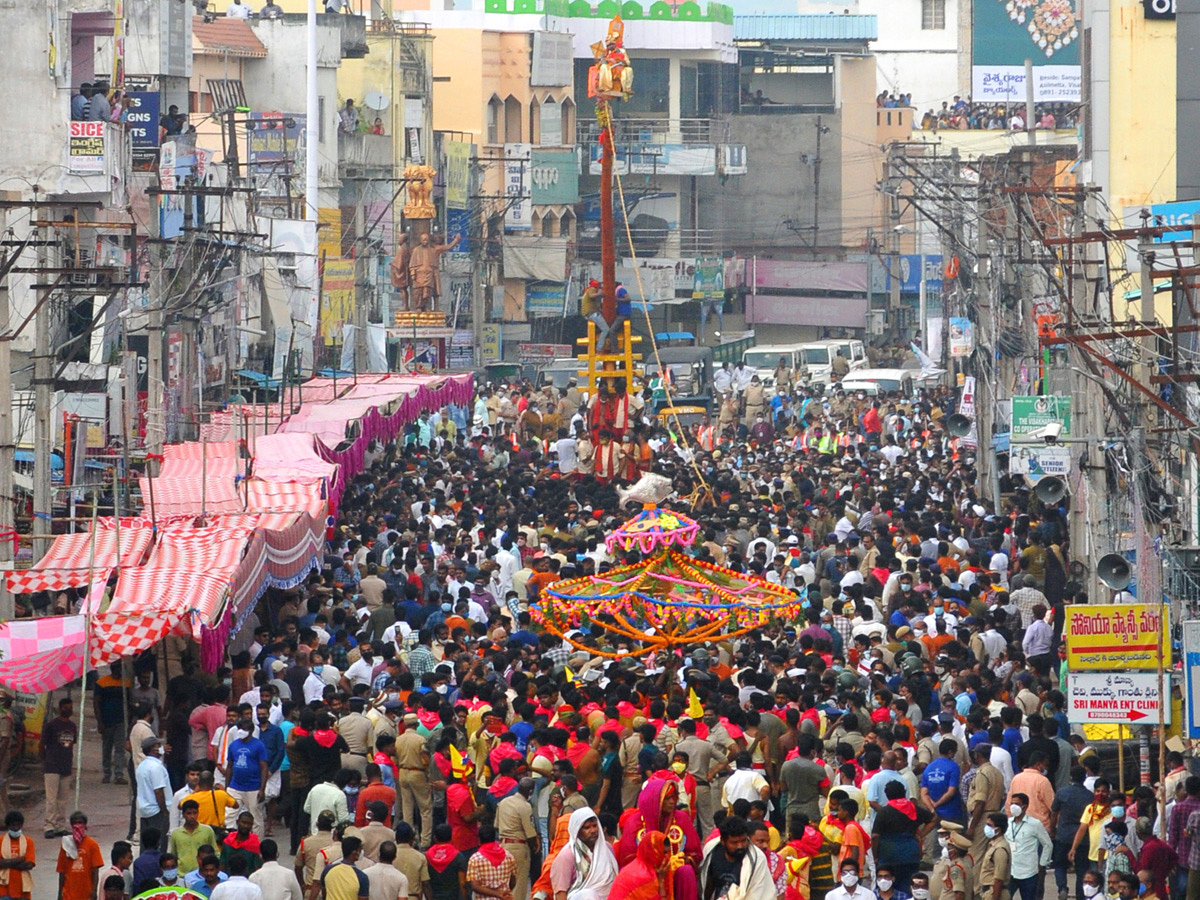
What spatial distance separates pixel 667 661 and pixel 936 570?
4754 mm

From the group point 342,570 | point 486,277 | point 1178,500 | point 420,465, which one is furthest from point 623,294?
point 486,277

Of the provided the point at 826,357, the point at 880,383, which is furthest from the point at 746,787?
the point at 826,357

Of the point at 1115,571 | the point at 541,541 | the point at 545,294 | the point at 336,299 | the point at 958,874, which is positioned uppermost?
the point at 336,299

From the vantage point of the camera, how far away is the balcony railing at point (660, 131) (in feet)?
228

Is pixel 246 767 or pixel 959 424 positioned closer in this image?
pixel 246 767

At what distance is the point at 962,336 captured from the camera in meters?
39.6

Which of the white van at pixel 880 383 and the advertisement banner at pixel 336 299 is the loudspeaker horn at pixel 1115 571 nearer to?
the advertisement banner at pixel 336 299

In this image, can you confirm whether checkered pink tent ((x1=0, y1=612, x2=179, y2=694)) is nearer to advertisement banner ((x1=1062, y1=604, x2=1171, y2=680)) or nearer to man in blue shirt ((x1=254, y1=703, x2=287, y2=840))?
man in blue shirt ((x1=254, y1=703, x2=287, y2=840))

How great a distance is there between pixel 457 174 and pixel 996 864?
46.9 metres

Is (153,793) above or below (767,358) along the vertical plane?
below

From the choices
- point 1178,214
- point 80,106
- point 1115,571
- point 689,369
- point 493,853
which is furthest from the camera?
point 689,369

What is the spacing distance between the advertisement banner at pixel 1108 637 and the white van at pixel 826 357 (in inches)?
1569

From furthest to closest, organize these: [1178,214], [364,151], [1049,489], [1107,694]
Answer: [364,151] < [1178,214] < [1049,489] < [1107,694]

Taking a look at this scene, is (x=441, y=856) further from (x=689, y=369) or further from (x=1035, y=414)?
(x=689, y=369)
